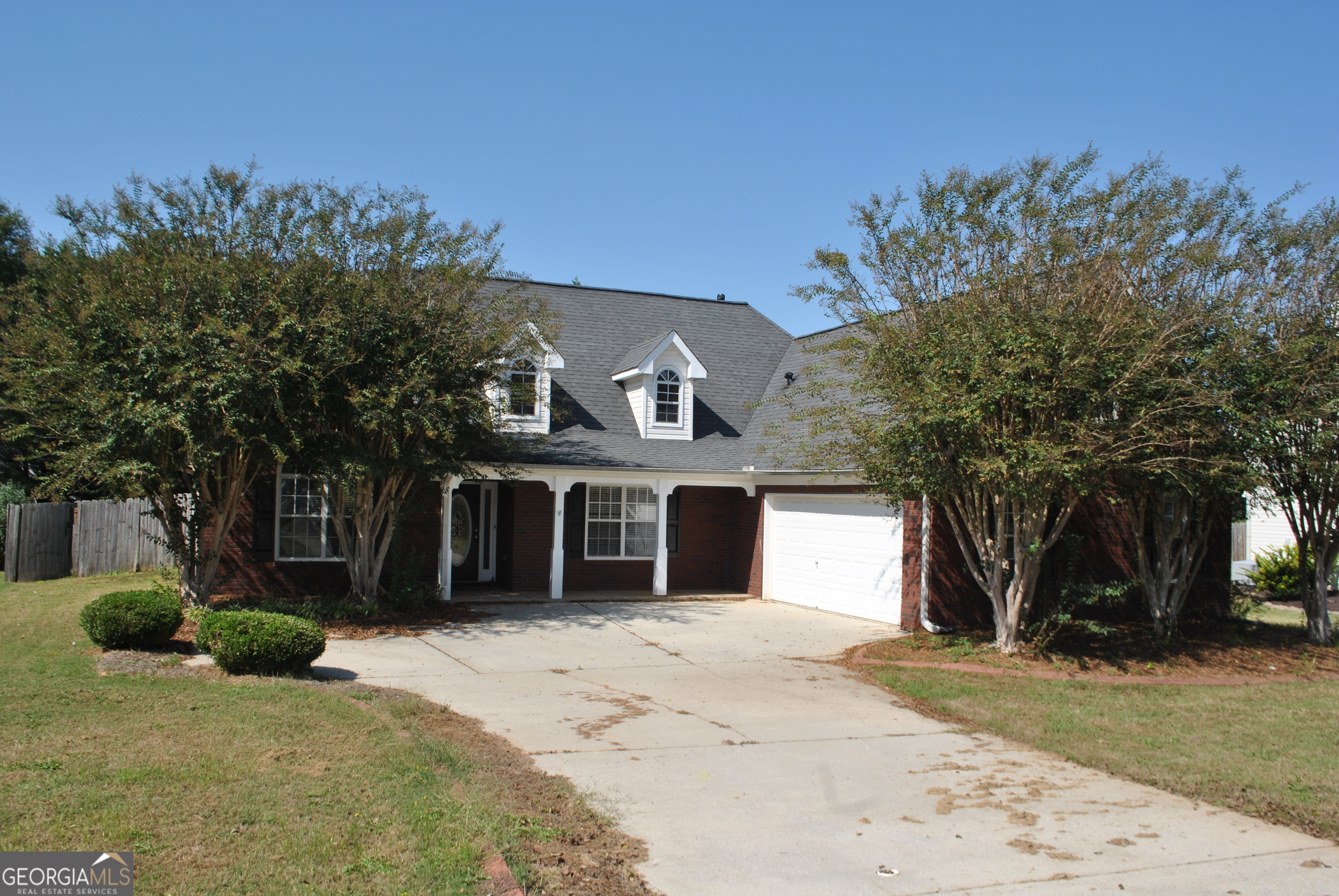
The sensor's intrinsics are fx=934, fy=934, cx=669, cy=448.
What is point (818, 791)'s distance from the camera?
6750 millimetres

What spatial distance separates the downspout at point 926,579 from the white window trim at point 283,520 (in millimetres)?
9807

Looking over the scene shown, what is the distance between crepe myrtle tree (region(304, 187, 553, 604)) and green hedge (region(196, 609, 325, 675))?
12.0 ft

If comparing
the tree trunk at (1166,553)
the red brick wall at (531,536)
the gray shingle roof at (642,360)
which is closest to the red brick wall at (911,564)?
the tree trunk at (1166,553)

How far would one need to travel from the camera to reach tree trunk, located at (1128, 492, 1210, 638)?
14062 millimetres

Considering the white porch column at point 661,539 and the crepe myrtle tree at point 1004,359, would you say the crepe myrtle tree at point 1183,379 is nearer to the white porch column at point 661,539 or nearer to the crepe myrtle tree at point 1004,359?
the crepe myrtle tree at point 1004,359

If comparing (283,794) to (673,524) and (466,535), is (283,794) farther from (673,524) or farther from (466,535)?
(673,524)

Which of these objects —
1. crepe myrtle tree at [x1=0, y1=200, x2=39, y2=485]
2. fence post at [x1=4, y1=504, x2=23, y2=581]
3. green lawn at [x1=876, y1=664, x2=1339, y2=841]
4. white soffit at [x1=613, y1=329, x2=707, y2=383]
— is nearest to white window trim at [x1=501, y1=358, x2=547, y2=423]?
white soffit at [x1=613, y1=329, x2=707, y2=383]

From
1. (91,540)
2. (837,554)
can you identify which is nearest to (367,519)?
(837,554)

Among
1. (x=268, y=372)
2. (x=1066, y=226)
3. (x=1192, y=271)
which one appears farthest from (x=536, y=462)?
(x=1192, y=271)

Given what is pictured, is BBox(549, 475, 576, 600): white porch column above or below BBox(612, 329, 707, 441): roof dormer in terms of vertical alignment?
below

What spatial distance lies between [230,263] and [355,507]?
4.28 m

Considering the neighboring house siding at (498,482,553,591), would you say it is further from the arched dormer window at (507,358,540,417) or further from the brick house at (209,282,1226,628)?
the arched dormer window at (507,358,540,417)

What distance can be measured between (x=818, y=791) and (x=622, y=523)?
12487mm

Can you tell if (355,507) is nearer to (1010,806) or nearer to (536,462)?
(536,462)
